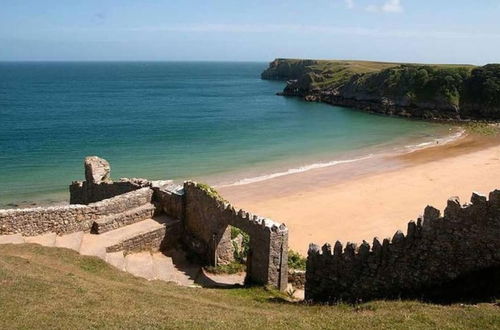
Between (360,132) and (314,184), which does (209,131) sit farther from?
(314,184)

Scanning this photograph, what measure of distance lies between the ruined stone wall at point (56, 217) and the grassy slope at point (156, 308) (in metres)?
3.04

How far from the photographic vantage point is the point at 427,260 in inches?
504

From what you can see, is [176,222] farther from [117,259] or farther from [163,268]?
[117,259]

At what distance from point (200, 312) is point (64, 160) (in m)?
40.6

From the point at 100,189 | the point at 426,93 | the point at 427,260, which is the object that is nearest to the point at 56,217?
the point at 100,189

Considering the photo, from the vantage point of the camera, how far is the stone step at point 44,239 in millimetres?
18797

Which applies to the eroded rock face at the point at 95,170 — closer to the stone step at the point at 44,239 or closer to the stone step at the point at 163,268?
the stone step at the point at 44,239

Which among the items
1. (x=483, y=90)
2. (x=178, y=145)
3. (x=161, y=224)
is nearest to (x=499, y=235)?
(x=161, y=224)

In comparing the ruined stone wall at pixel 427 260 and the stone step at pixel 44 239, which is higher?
the ruined stone wall at pixel 427 260

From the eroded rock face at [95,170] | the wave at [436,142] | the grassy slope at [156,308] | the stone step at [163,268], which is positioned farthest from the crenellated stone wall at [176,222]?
the wave at [436,142]

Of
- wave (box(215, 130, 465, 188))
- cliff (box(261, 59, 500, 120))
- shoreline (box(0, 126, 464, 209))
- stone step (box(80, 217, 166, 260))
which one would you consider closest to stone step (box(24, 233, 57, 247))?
stone step (box(80, 217, 166, 260))

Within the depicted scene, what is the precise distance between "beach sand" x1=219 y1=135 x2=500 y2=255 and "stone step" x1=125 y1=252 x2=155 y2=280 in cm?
882

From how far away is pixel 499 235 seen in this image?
1157 cm

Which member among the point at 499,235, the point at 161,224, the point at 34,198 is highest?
the point at 499,235
